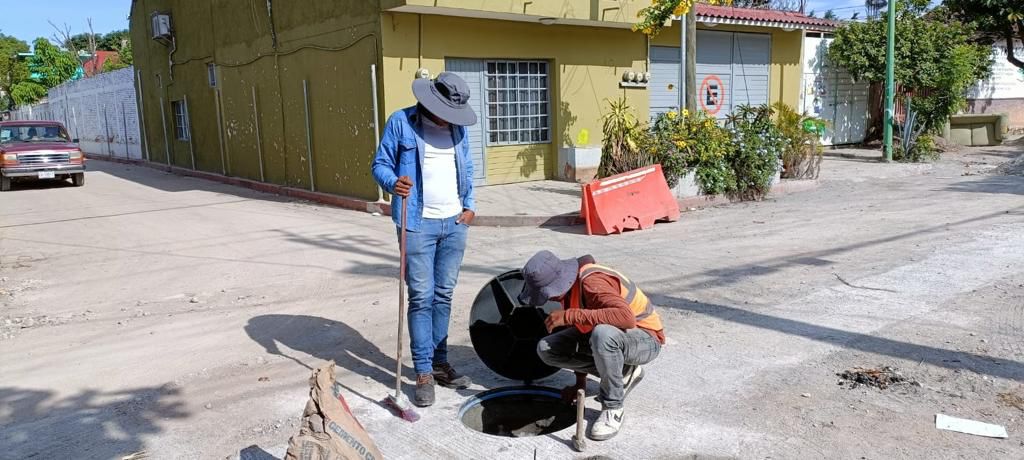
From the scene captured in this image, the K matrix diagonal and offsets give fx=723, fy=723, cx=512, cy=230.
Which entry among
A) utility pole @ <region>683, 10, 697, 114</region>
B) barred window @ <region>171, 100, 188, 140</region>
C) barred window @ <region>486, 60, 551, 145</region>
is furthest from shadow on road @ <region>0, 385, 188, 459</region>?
barred window @ <region>171, 100, 188, 140</region>

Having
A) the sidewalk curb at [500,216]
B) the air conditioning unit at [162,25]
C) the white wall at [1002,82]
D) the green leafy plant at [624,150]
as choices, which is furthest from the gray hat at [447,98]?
the white wall at [1002,82]

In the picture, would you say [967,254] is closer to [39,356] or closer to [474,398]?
[474,398]

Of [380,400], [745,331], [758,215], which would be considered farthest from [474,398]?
[758,215]

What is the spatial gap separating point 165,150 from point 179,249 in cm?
1531

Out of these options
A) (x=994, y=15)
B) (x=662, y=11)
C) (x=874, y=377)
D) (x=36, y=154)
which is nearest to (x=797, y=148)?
(x=662, y=11)

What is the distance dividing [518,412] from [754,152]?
831 cm

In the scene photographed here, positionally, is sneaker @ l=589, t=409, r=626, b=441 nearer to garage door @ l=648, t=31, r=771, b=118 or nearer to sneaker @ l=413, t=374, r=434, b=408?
sneaker @ l=413, t=374, r=434, b=408

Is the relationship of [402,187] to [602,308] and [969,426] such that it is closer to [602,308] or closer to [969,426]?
[602,308]

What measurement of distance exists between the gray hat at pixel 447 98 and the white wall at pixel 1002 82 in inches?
1022

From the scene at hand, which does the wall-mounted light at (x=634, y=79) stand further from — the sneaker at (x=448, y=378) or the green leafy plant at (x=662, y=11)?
the sneaker at (x=448, y=378)

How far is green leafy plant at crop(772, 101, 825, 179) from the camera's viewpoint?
1248cm

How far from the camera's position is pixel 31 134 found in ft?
58.6

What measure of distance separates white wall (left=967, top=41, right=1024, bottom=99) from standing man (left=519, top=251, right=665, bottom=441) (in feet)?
85.4

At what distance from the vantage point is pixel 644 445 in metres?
3.57
